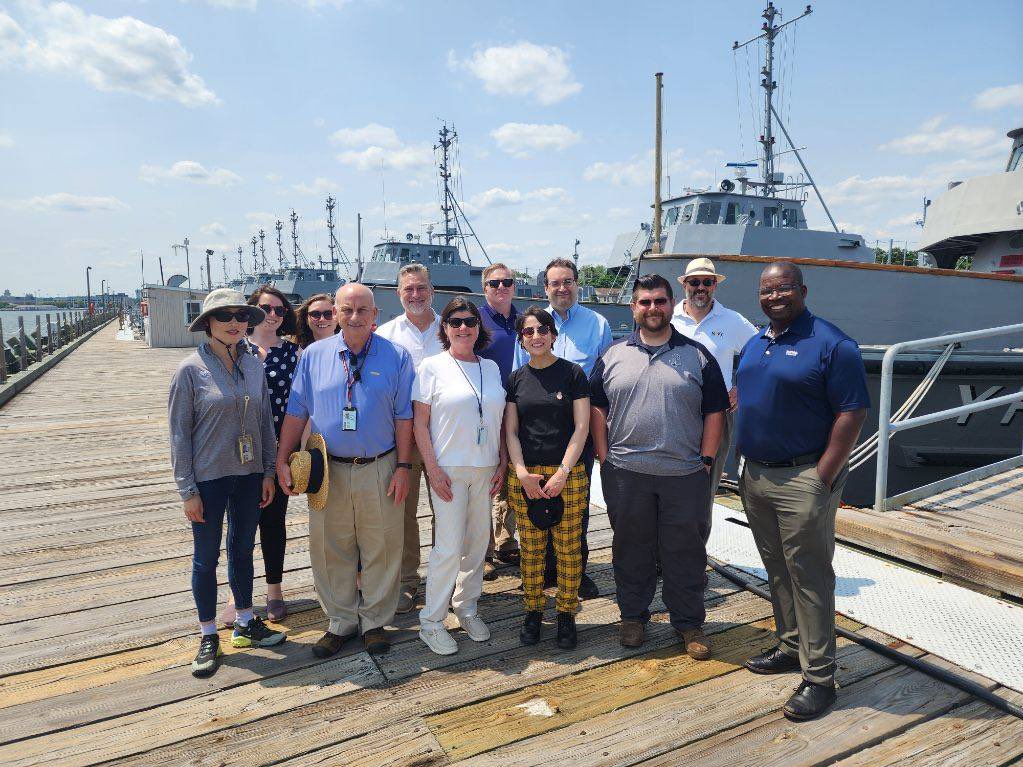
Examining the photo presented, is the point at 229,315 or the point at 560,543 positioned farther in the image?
the point at 560,543

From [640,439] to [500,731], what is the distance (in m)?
1.40

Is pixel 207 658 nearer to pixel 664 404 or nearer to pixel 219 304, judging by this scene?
pixel 219 304

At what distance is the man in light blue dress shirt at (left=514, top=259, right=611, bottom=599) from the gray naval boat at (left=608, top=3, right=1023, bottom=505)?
3.30m

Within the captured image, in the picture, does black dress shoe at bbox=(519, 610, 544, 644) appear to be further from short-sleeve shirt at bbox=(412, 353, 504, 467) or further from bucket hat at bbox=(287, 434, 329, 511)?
bucket hat at bbox=(287, 434, 329, 511)

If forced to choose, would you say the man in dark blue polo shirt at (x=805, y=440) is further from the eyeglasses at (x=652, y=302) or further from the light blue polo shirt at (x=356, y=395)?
the light blue polo shirt at (x=356, y=395)

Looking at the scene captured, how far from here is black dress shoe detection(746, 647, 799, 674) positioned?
272cm

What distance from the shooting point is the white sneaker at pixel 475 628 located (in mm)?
3045

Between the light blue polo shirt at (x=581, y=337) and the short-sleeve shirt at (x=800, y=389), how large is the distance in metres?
1.12

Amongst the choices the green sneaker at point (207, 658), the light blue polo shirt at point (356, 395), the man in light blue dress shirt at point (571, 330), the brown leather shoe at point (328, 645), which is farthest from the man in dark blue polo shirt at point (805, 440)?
the green sneaker at point (207, 658)

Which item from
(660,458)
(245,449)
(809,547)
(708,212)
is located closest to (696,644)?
(809,547)

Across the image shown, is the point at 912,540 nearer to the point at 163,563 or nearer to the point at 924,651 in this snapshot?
the point at 924,651

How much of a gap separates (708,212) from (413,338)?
14156mm

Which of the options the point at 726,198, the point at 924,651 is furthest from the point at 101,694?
the point at 726,198

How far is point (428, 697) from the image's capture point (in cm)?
258
